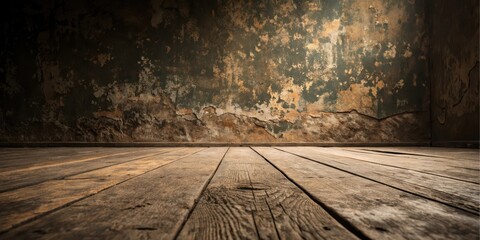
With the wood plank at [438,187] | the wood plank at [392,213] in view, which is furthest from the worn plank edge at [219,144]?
the wood plank at [392,213]

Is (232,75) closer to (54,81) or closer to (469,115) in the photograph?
(54,81)

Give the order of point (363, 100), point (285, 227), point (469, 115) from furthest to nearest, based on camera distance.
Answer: point (363, 100), point (469, 115), point (285, 227)

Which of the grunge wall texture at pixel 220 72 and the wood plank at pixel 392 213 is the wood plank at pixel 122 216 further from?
the grunge wall texture at pixel 220 72

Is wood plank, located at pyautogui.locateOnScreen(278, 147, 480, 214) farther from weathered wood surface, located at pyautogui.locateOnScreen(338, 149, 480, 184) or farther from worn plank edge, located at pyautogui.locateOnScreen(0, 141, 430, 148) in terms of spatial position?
worn plank edge, located at pyautogui.locateOnScreen(0, 141, 430, 148)

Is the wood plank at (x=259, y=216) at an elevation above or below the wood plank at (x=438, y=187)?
below

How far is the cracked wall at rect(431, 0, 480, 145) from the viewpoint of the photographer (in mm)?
2674

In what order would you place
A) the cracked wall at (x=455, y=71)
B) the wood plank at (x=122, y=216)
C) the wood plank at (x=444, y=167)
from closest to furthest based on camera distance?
the wood plank at (x=122, y=216) → the wood plank at (x=444, y=167) → the cracked wall at (x=455, y=71)

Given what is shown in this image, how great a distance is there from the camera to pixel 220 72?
3482 millimetres

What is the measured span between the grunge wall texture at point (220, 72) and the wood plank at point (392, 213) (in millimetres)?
2706

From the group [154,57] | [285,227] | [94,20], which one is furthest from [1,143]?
[285,227]

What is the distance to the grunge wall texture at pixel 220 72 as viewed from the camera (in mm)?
3414

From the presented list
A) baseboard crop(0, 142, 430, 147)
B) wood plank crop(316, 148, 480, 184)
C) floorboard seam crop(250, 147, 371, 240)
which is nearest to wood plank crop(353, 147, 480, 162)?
wood plank crop(316, 148, 480, 184)

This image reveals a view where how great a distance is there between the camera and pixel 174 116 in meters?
3.45

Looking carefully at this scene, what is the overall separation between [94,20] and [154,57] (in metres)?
0.89
